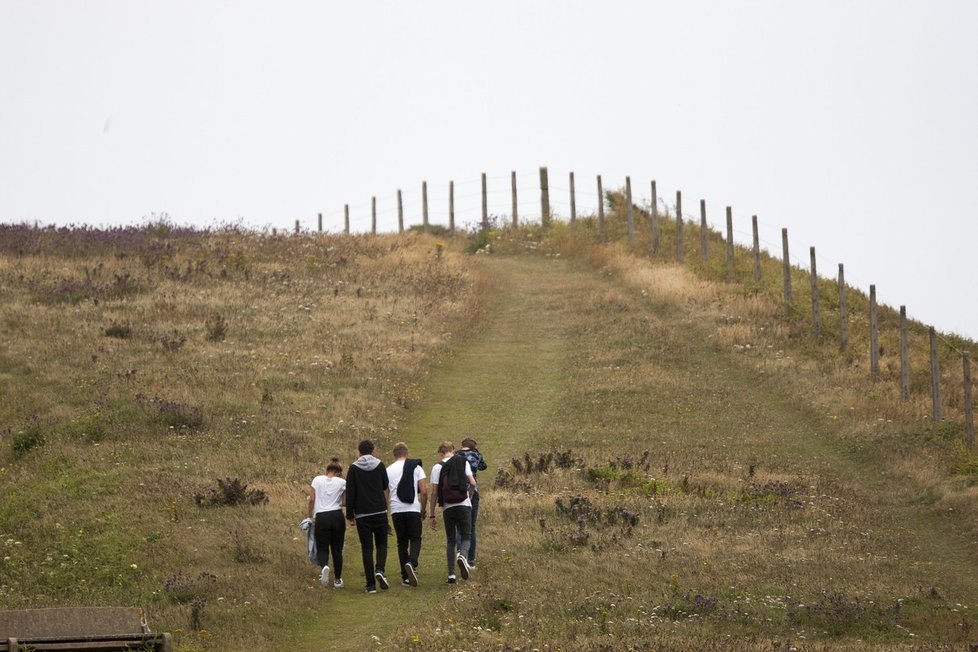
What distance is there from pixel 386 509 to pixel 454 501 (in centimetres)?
93

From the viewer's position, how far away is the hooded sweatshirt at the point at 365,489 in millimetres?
17969

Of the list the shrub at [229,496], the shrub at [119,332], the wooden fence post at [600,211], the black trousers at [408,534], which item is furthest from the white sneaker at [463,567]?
the wooden fence post at [600,211]

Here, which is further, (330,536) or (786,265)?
(786,265)

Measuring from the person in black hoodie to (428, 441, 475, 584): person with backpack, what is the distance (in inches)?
29.4

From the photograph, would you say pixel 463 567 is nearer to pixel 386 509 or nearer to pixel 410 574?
pixel 410 574

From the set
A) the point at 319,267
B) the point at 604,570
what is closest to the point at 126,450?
the point at 604,570

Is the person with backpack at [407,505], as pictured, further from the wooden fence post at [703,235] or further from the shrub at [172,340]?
the wooden fence post at [703,235]

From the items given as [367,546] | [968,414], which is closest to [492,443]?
[367,546]

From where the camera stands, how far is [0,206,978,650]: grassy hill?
17.1m

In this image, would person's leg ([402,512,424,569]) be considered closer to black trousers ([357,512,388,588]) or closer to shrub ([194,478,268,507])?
black trousers ([357,512,388,588])

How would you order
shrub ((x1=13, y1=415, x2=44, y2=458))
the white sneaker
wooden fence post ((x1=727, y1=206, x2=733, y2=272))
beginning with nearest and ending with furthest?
1. the white sneaker
2. shrub ((x1=13, y1=415, x2=44, y2=458))
3. wooden fence post ((x1=727, y1=206, x2=733, y2=272))

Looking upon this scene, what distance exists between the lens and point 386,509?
714 inches

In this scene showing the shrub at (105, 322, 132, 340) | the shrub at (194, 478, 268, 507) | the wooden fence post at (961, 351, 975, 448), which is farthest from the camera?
the shrub at (105, 322, 132, 340)

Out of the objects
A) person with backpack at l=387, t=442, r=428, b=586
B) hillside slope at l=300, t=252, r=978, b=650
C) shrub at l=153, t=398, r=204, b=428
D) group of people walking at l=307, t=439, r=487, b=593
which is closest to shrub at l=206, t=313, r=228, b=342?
hillside slope at l=300, t=252, r=978, b=650
